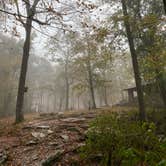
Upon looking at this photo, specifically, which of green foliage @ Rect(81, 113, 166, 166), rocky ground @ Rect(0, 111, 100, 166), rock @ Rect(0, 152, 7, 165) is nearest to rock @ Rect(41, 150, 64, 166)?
rocky ground @ Rect(0, 111, 100, 166)

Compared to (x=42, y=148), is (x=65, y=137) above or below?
above

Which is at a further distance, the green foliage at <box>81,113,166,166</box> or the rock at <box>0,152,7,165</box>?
the rock at <box>0,152,7,165</box>

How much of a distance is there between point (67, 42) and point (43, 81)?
17.0 metres

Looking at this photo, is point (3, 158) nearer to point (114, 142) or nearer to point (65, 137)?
point (65, 137)

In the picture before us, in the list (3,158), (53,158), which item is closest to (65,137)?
(53,158)

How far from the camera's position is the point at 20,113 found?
9.59 m

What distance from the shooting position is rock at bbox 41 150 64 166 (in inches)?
165

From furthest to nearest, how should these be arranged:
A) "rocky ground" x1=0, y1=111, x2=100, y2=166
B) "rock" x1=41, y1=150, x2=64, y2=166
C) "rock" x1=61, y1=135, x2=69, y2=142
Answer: "rock" x1=61, y1=135, x2=69, y2=142 → "rocky ground" x1=0, y1=111, x2=100, y2=166 → "rock" x1=41, y1=150, x2=64, y2=166

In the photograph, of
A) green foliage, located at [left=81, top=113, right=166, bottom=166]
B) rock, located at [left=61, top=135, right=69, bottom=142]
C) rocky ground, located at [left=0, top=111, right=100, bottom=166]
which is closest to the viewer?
green foliage, located at [left=81, top=113, right=166, bottom=166]

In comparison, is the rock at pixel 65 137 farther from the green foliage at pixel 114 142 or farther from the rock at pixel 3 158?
the rock at pixel 3 158

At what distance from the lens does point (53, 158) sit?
439cm

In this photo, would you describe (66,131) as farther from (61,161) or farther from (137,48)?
(137,48)

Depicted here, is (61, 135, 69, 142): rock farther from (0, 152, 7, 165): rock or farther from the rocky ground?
(0, 152, 7, 165): rock

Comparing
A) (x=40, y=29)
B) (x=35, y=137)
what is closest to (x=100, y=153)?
(x=35, y=137)
